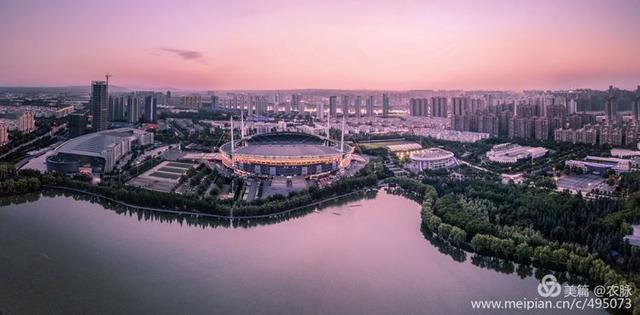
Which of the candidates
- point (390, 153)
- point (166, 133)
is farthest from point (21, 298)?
point (166, 133)

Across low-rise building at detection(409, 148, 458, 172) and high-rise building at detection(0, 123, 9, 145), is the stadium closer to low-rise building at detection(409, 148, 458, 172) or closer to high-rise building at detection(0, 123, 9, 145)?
low-rise building at detection(409, 148, 458, 172)

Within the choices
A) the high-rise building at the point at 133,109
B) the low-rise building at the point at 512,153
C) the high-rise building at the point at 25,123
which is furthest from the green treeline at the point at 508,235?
the high-rise building at the point at 133,109

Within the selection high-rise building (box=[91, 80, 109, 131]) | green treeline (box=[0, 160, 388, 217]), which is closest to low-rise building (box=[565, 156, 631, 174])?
green treeline (box=[0, 160, 388, 217])

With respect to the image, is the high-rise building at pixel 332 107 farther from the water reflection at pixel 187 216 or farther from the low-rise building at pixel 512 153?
the water reflection at pixel 187 216

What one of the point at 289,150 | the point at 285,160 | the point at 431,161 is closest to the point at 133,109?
the point at 289,150

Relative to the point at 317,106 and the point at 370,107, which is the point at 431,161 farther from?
the point at 370,107

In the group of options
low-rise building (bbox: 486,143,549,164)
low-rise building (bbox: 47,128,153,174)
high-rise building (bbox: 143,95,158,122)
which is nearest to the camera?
low-rise building (bbox: 47,128,153,174)
